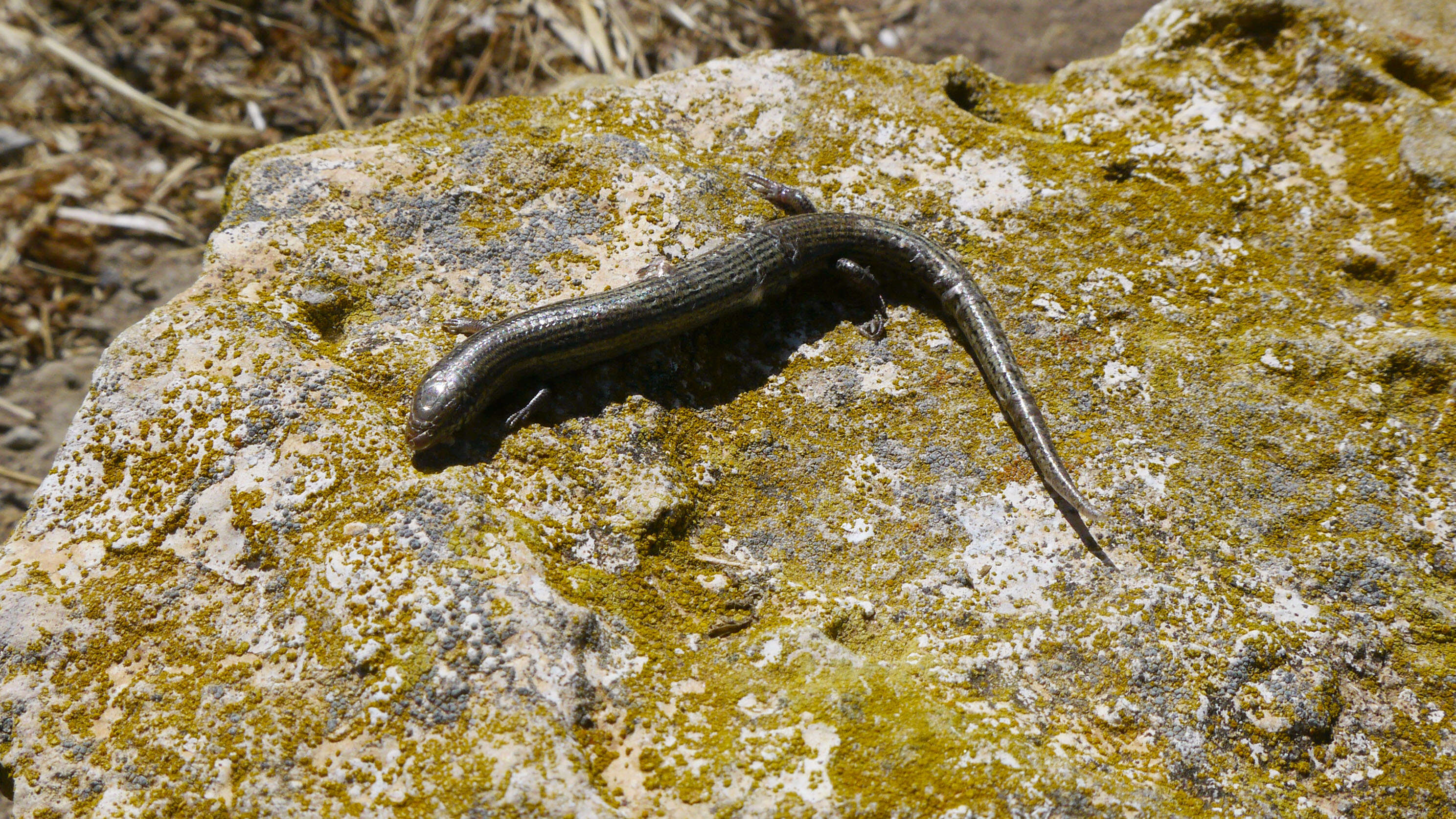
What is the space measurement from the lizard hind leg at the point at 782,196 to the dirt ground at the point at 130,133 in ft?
16.4

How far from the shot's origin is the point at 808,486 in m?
4.69

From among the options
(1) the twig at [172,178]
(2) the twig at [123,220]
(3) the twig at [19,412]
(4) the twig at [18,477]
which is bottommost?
(4) the twig at [18,477]

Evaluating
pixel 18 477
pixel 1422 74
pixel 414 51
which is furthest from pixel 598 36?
pixel 1422 74

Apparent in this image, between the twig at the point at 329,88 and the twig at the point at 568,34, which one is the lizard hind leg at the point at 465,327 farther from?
the twig at the point at 568,34

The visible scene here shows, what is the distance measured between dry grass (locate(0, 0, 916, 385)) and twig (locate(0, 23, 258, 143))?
18 mm

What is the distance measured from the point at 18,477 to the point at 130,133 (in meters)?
3.85

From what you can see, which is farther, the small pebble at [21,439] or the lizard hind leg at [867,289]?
the small pebble at [21,439]

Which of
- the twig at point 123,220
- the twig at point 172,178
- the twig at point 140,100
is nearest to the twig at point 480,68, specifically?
the twig at point 140,100

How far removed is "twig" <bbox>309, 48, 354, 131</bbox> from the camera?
9492 mm

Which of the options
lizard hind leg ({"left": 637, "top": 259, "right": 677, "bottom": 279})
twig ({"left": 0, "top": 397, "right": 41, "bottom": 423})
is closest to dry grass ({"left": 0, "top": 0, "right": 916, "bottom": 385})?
twig ({"left": 0, "top": 397, "right": 41, "bottom": 423})

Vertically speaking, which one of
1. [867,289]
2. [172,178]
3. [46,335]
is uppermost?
[172,178]

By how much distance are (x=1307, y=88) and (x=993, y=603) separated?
4474 mm

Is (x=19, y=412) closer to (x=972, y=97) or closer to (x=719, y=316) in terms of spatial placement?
(x=719, y=316)

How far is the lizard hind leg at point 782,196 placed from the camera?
5.61 m
